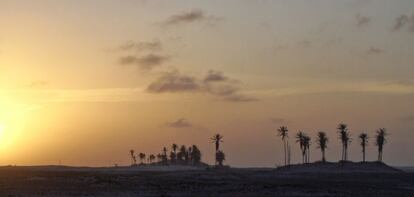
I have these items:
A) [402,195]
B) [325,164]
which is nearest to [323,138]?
[325,164]

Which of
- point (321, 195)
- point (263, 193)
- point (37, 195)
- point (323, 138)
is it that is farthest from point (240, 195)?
point (323, 138)

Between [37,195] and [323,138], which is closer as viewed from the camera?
[37,195]

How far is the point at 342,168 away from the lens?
524 feet

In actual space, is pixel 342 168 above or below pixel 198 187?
above

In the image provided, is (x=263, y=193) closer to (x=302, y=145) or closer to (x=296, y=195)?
(x=296, y=195)

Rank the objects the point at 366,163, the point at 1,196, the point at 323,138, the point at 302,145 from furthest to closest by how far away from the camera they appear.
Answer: the point at 302,145 → the point at 323,138 → the point at 366,163 → the point at 1,196

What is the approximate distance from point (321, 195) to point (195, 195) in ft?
35.7

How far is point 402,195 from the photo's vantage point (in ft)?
206

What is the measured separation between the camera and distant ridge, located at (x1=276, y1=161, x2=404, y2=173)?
158 metres

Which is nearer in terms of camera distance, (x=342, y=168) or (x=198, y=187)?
(x=198, y=187)

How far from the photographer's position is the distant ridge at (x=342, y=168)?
158 meters

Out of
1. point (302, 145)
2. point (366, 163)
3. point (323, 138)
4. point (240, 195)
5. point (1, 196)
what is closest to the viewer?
point (1, 196)

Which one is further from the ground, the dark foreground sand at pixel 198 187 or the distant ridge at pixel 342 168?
the distant ridge at pixel 342 168

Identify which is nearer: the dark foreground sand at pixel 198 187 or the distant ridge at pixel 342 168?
the dark foreground sand at pixel 198 187
